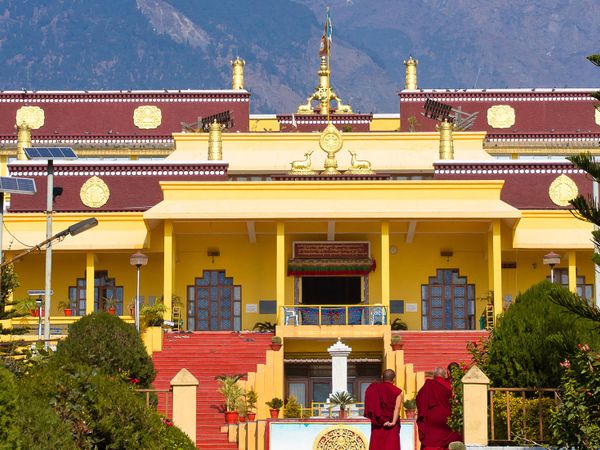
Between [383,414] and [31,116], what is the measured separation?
136ft

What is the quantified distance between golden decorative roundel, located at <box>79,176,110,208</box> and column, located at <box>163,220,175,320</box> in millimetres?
5558

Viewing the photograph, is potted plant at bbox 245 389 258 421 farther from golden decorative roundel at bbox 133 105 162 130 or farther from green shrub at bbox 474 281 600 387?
golden decorative roundel at bbox 133 105 162 130

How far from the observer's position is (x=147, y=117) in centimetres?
6419

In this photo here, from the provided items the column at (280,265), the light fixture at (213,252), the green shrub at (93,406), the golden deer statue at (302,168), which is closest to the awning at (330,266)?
the column at (280,265)

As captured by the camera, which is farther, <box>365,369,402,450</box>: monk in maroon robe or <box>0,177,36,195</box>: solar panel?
<box>0,177,36,195</box>: solar panel

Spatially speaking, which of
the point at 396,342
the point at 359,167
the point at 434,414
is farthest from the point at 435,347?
the point at 434,414

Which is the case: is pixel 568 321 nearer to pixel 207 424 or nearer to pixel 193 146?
pixel 207 424

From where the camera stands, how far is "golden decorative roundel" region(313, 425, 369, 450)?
33781 mm

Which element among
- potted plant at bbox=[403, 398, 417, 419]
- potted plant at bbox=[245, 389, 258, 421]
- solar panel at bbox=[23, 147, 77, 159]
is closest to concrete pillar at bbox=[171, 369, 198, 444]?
potted plant at bbox=[245, 389, 258, 421]

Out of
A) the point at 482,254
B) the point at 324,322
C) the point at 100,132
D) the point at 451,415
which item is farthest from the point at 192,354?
the point at 100,132

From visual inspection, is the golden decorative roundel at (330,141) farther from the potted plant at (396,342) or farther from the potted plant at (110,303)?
the potted plant at (396,342)

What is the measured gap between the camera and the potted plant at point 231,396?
37.2 metres

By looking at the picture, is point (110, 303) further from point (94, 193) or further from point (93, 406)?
A: point (93, 406)

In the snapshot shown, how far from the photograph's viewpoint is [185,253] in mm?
49812
